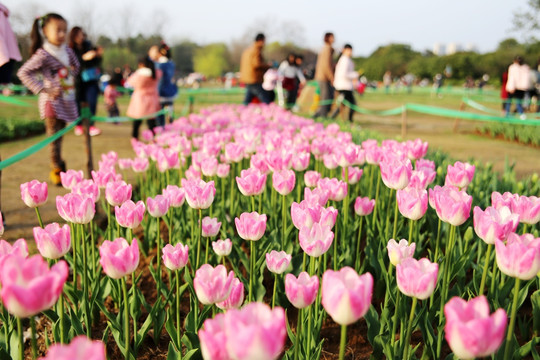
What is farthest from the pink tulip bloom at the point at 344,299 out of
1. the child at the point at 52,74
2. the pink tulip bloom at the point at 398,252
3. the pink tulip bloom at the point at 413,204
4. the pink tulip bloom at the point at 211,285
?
the child at the point at 52,74

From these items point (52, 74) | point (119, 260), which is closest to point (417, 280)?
point (119, 260)

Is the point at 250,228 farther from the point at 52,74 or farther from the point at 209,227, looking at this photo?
the point at 52,74

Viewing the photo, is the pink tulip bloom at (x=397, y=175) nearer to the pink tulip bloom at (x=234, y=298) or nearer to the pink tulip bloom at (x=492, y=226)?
the pink tulip bloom at (x=492, y=226)

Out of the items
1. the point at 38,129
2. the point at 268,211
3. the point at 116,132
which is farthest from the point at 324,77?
the point at 268,211

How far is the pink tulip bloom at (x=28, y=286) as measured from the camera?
877 mm

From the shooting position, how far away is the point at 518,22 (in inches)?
1174

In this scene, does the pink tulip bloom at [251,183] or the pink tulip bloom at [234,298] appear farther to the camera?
the pink tulip bloom at [251,183]

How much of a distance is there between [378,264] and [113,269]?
4.37 feet

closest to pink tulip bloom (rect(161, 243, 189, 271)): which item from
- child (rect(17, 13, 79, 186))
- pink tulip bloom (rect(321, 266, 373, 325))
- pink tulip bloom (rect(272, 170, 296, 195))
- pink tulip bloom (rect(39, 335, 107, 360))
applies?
pink tulip bloom (rect(272, 170, 296, 195))

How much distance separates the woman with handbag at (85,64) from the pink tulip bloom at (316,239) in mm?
6096

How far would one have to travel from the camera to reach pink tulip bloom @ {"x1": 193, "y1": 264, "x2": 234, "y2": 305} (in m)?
1.21

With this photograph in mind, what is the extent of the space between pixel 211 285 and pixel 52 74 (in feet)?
13.8

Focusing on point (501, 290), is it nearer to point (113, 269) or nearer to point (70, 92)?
point (113, 269)

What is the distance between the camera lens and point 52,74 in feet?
15.5
